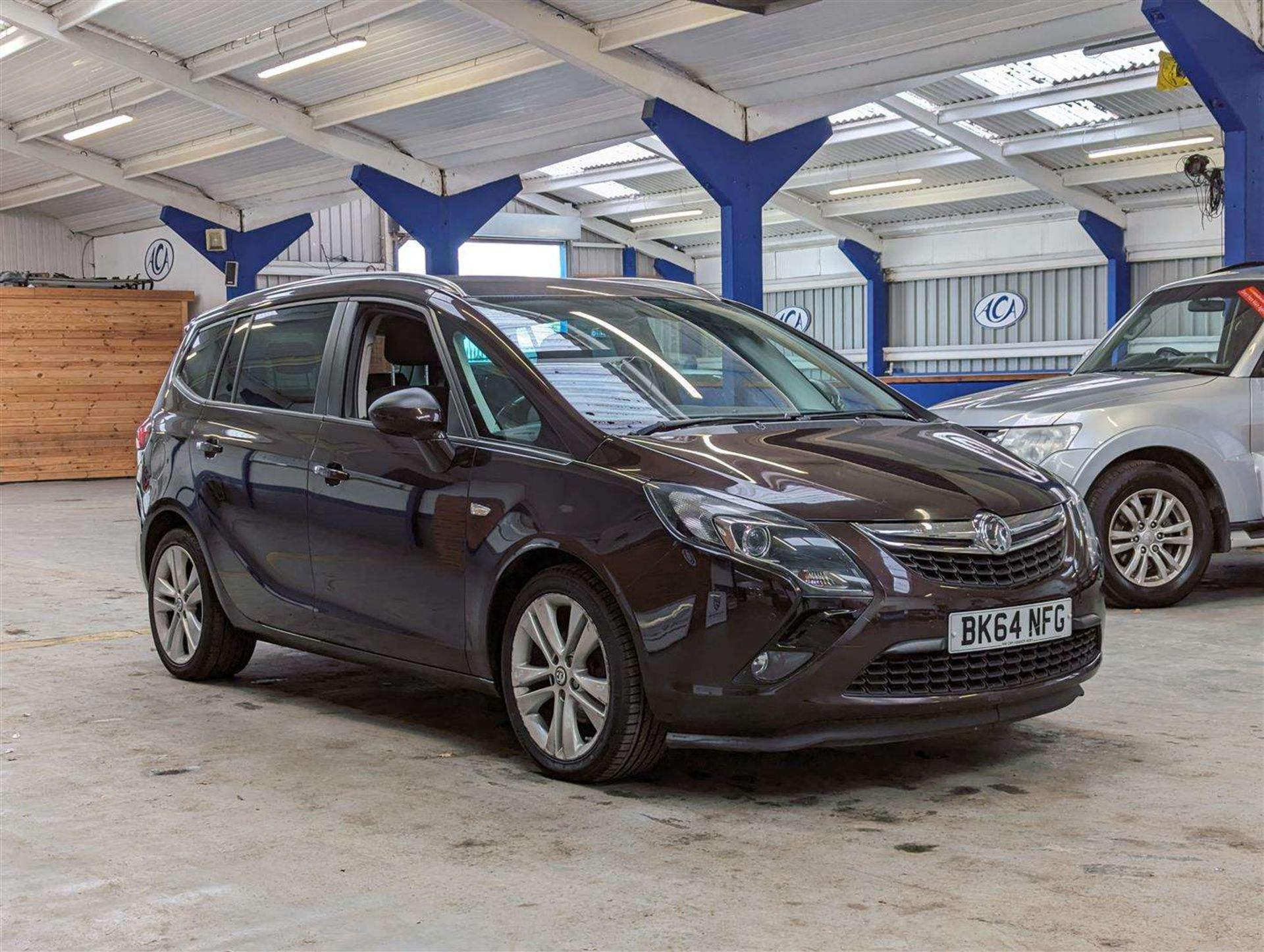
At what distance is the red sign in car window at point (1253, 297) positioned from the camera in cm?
815

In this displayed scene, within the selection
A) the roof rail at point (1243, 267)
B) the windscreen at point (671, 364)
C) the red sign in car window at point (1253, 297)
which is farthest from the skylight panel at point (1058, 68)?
the windscreen at point (671, 364)

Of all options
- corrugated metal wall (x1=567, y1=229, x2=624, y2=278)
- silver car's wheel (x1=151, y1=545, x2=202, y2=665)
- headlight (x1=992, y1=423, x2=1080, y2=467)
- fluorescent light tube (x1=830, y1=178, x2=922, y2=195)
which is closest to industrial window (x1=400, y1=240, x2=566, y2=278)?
corrugated metal wall (x1=567, y1=229, x2=624, y2=278)

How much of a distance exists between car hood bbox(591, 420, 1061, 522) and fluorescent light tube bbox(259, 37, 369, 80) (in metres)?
12.7

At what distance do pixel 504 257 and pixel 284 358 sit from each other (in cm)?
2690

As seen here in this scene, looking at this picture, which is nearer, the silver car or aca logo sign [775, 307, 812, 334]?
the silver car

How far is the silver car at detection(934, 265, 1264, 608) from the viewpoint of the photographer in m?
7.67

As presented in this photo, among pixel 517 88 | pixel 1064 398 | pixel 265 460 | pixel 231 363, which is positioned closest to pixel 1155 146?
pixel 517 88

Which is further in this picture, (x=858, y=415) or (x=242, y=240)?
(x=242, y=240)

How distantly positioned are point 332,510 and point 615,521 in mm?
1383

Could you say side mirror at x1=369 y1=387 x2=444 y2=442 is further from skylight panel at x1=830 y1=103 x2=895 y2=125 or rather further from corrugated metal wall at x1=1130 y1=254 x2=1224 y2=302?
corrugated metal wall at x1=1130 y1=254 x2=1224 y2=302

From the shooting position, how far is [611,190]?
31141mm


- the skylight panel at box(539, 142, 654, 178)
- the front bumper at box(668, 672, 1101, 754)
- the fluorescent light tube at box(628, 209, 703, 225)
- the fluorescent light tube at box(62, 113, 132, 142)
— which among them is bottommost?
A: the front bumper at box(668, 672, 1101, 754)

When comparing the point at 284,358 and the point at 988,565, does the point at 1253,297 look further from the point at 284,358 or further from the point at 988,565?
the point at 284,358

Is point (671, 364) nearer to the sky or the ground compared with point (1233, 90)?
nearer to the ground
